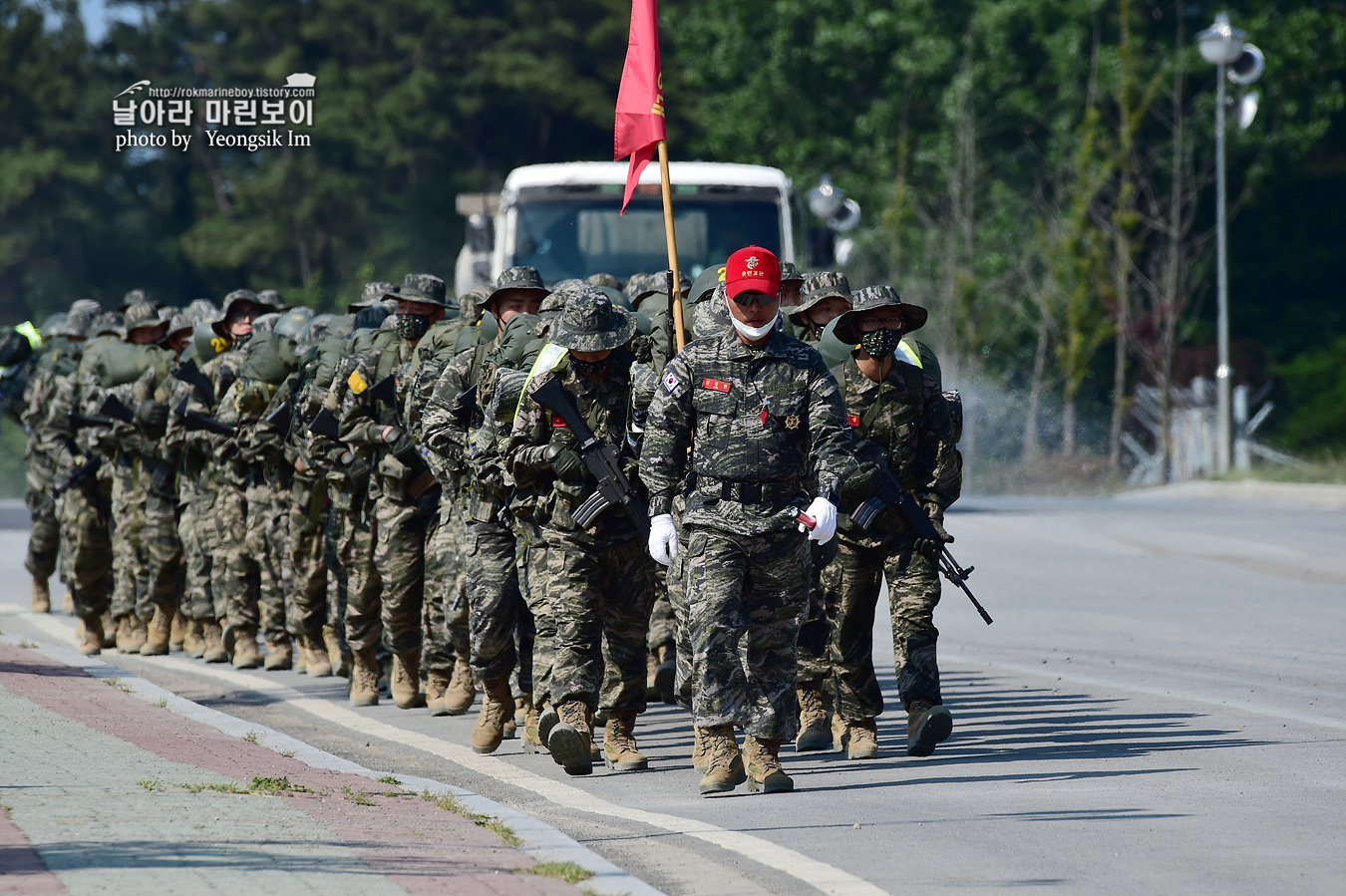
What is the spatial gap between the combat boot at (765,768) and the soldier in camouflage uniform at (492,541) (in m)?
1.60

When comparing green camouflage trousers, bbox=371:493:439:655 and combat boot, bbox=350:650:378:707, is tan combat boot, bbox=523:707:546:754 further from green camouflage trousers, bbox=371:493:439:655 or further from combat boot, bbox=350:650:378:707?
combat boot, bbox=350:650:378:707

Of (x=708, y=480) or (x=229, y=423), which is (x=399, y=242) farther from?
(x=708, y=480)

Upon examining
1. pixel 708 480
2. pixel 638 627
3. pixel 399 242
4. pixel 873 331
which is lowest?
pixel 638 627

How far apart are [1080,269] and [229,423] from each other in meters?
23.2

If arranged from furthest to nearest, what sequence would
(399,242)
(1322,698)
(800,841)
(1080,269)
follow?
(399,242) → (1080,269) → (1322,698) → (800,841)

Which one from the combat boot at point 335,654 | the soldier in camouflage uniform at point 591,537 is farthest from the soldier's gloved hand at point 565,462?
the combat boot at point 335,654

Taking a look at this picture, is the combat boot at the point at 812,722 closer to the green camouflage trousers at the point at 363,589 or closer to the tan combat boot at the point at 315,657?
the green camouflage trousers at the point at 363,589

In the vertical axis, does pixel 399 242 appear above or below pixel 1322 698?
above

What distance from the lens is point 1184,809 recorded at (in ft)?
23.1

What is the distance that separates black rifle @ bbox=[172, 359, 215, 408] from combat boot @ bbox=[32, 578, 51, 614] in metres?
4.02

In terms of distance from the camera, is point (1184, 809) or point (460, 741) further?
point (460, 741)

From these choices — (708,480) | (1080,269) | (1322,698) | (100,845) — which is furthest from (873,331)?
(1080,269)

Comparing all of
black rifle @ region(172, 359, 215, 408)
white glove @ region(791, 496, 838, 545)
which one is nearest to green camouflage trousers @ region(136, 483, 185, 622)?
black rifle @ region(172, 359, 215, 408)

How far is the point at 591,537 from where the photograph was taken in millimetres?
8242
